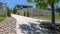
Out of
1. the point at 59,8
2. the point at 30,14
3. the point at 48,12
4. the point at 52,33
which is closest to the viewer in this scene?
the point at 52,33

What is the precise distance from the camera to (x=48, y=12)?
141 ft

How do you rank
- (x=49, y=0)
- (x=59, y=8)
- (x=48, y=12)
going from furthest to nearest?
(x=48, y=12)
(x=59, y=8)
(x=49, y=0)

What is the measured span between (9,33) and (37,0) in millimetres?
6115

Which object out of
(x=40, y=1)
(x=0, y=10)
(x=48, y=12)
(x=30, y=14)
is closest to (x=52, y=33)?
(x=40, y=1)

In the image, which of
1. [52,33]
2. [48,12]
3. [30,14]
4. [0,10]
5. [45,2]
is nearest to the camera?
[52,33]

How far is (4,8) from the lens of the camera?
27.2 metres

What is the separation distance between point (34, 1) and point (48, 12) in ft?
93.9

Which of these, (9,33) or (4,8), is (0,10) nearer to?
(4,8)

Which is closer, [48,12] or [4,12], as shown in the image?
[4,12]

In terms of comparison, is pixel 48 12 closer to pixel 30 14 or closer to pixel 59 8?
pixel 30 14

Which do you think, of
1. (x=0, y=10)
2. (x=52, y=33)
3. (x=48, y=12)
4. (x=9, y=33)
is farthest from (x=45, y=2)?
(x=48, y=12)

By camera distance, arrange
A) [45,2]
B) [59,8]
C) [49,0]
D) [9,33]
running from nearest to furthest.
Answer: [9,33] → [49,0] → [45,2] → [59,8]

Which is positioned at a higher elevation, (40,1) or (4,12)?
(40,1)

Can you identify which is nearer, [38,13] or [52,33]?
[52,33]
